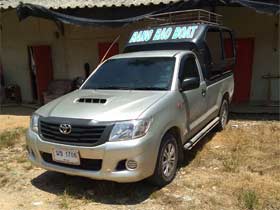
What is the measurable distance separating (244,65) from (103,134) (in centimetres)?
789

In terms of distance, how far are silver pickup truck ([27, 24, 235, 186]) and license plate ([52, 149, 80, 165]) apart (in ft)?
0.04

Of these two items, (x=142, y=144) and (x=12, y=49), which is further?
(x=12, y=49)

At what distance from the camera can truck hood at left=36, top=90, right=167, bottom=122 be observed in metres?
4.62

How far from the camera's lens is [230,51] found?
8.79 meters

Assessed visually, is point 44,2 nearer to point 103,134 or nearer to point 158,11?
point 158,11

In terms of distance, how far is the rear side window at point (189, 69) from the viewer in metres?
5.89

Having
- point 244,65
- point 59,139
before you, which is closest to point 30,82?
point 244,65

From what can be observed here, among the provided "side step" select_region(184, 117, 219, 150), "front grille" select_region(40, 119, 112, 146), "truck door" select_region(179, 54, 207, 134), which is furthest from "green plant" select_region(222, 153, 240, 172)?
"front grille" select_region(40, 119, 112, 146)

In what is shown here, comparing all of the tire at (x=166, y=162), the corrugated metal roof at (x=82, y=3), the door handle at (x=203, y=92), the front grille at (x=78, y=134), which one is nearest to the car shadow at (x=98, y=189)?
the tire at (x=166, y=162)

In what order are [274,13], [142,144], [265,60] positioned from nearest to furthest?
[142,144], [274,13], [265,60]

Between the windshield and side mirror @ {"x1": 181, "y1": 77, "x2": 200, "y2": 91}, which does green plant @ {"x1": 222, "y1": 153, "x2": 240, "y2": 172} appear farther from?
the windshield

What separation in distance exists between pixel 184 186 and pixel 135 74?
177 centimetres

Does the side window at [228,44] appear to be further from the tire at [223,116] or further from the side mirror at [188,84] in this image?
the side mirror at [188,84]

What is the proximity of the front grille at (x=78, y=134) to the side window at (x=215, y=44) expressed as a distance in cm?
333
